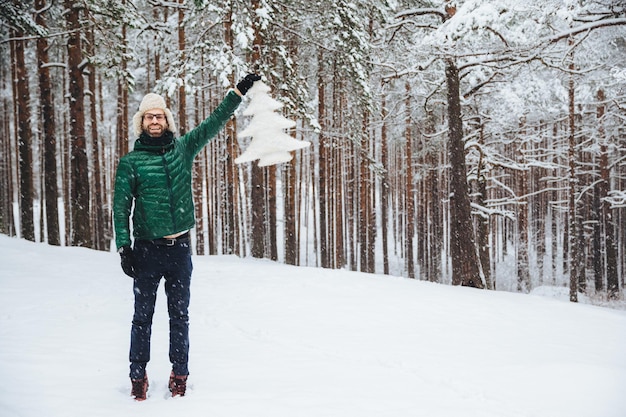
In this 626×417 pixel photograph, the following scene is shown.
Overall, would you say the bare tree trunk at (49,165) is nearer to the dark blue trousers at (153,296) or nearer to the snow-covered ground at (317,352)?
the snow-covered ground at (317,352)

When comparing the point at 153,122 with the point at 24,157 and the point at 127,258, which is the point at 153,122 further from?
the point at 24,157

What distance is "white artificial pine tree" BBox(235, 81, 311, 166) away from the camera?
4.88 metres

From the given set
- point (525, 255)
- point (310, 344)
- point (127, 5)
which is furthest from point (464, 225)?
point (525, 255)

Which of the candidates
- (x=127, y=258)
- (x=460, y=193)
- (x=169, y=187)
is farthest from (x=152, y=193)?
(x=460, y=193)

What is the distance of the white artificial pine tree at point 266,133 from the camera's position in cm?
488

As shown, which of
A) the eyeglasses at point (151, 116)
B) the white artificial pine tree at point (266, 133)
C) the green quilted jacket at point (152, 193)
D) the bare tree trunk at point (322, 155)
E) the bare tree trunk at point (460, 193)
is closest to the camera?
the green quilted jacket at point (152, 193)

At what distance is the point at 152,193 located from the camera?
11.8ft

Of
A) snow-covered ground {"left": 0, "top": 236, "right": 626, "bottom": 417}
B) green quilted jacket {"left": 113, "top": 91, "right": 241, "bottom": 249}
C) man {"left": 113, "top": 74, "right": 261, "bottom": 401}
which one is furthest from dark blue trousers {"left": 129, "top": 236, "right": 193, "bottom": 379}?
snow-covered ground {"left": 0, "top": 236, "right": 626, "bottom": 417}

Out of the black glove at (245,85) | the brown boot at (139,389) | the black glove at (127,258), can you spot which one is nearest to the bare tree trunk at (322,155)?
the black glove at (245,85)

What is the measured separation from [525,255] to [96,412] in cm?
2548

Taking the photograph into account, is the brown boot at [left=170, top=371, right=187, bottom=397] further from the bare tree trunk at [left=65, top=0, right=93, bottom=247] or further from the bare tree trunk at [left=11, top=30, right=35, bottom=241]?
the bare tree trunk at [left=11, top=30, right=35, bottom=241]

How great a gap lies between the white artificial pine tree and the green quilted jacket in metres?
1.22

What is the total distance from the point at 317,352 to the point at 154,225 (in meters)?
2.52

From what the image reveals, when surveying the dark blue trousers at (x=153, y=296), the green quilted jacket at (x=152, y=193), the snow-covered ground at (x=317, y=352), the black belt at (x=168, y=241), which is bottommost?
the snow-covered ground at (x=317, y=352)
